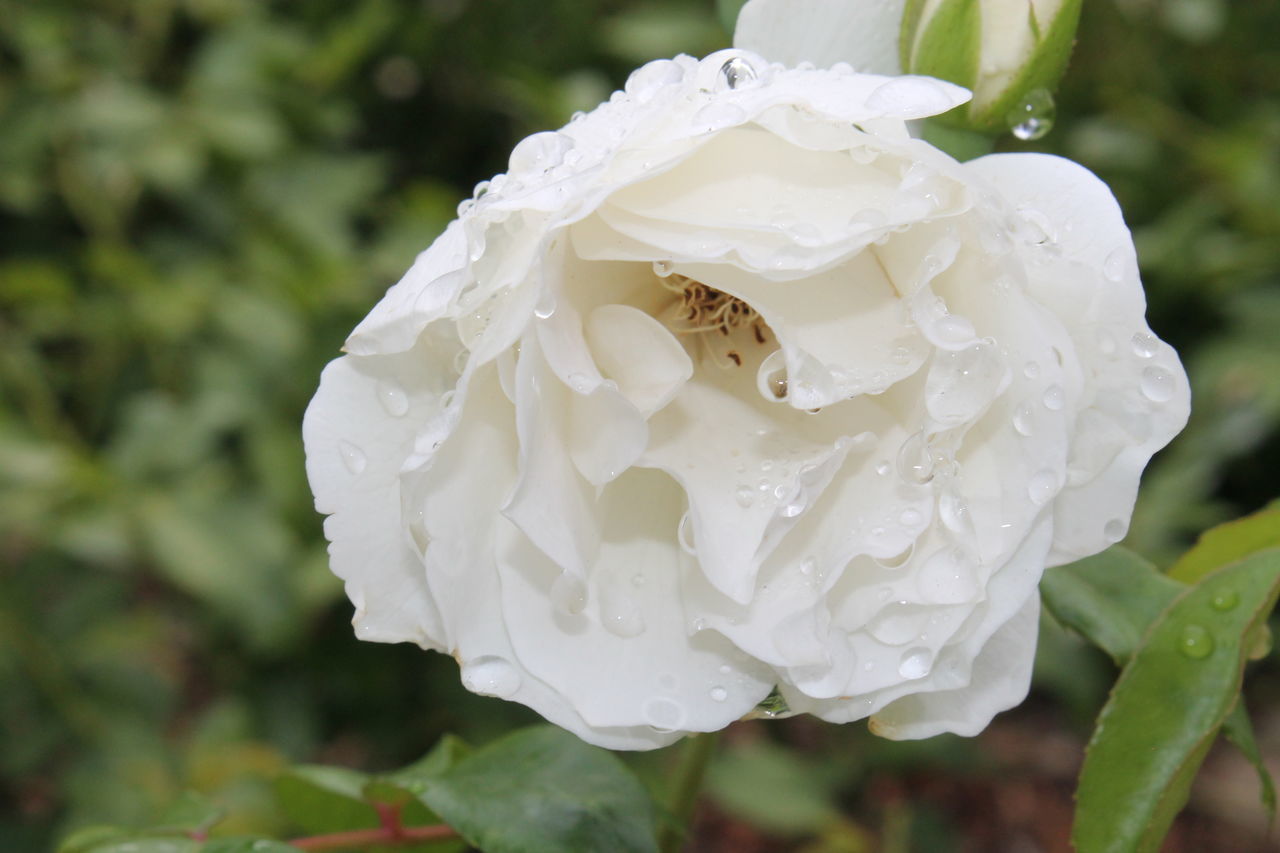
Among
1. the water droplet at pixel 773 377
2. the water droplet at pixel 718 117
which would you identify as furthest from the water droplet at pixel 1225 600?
the water droplet at pixel 718 117

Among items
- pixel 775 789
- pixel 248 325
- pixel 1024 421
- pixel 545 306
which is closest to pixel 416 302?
pixel 545 306

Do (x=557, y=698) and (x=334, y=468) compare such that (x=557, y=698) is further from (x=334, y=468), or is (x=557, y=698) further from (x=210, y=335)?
(x=210, y=335)

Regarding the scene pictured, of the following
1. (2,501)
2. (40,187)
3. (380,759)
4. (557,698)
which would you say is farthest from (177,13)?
(557,698)

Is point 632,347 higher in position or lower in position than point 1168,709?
higher

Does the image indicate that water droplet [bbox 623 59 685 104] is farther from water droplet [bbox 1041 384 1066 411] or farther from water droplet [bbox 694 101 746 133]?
water droplet [bbox 1041 384 1066 411]

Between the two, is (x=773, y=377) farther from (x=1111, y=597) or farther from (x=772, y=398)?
(x=1111, y=597)

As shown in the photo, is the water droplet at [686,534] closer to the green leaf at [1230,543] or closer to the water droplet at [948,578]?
the water droplet at [948,578]
